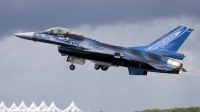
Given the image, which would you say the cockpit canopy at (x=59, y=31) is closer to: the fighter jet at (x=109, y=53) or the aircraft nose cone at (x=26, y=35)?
the fighter jet at (x=109, y=53)

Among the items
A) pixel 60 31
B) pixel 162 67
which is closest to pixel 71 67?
pixel 60 31

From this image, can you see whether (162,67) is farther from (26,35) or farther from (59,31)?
(26,35)

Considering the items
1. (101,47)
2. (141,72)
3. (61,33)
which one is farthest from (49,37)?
(141,72)

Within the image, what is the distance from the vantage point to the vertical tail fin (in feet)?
194

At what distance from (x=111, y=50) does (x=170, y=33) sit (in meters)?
7.08

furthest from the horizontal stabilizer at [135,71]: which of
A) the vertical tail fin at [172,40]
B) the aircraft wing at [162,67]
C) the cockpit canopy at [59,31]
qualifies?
the cockpit canopy at [59,31]

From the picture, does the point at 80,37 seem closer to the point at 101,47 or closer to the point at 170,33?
the point at 101,47

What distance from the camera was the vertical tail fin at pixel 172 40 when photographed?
194ft

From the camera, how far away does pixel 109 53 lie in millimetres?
56094

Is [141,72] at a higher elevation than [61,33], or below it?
below

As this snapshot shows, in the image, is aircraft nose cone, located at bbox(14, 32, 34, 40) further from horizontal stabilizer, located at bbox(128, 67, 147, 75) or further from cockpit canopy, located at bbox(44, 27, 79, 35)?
horizontal stabilizer, located at bbox(128, 67, 147, 75)

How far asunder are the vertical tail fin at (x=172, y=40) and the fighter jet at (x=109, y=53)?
0.16 feet

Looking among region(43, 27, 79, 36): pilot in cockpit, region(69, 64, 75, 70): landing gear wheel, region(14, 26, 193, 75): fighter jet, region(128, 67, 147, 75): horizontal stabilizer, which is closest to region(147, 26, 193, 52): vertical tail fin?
region(14, 26, 193, 75): fighter jet

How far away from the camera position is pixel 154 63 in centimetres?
5666
